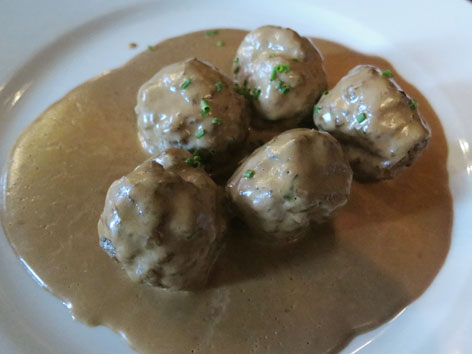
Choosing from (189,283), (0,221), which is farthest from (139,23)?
(189,283)

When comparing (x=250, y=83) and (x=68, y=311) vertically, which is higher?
(x=250, y=83)

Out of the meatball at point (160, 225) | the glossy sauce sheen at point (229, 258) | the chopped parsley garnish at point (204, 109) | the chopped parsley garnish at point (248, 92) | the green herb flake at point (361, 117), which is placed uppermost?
the chopped parsley garnish at point (204, 109)

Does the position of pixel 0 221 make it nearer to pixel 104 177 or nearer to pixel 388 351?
pixel 104 177

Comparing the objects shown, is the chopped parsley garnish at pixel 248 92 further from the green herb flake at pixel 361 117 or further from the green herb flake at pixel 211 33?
the green herb flake at pixel 211 33

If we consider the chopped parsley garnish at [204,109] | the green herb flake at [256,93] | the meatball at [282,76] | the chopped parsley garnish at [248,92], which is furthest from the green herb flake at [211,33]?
the chopped parsley garnish at [204,109]

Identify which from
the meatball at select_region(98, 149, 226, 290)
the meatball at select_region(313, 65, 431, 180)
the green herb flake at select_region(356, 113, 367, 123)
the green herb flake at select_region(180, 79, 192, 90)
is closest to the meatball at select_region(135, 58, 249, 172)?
the green herb flake at select_region(180, 79, 192, 90)

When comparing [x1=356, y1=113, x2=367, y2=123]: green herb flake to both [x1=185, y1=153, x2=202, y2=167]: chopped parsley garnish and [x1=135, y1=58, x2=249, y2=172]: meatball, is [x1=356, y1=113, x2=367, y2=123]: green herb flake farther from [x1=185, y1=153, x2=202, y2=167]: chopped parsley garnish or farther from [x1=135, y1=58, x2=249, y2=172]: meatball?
[x1=185, y1=153, x2=202, y2=167]: chopped parsley garnish

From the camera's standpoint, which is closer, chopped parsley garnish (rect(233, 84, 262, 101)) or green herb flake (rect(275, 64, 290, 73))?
green herb flake (rect(275, 64, 290, 73))
